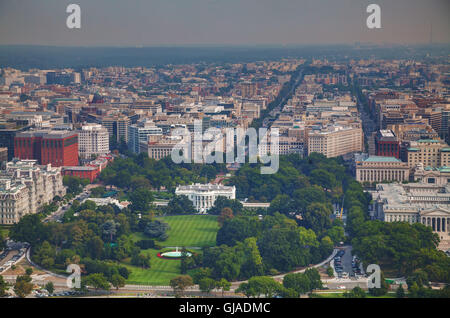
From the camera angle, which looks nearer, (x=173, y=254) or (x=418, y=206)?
(x=173, y=254)

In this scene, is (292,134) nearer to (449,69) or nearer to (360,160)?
(360,160)

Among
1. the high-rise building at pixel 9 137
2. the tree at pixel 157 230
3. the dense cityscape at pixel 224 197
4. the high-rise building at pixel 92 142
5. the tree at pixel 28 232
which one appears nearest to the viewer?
the dense cityscape at pixel 224 197

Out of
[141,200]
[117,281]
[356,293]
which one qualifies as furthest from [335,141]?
[117,281]

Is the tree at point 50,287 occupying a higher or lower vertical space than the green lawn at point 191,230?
lower

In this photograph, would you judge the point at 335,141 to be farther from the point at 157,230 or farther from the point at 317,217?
the point at 157,230

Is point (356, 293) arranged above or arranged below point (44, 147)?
below

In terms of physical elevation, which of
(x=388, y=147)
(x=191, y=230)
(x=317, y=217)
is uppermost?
(x=388, y=147)

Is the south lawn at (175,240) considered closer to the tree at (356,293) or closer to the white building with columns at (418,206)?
the tree at (356,293)

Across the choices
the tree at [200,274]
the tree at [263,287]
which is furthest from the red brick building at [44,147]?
the tree at [263,287]
